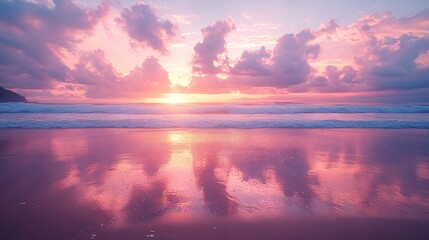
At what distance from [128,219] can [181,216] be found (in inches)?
30.3

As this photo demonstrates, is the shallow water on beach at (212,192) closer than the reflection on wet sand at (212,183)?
Yes

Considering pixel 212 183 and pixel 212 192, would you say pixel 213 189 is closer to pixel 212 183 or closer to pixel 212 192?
→ pixel 212 192

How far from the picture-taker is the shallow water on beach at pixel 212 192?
360cm

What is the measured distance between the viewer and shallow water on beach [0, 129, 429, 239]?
360cm

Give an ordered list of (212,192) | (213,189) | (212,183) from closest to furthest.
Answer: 1. (212,192)
2. (213,189)
3. (212,183)

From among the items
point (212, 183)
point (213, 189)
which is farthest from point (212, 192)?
point (212, 183)

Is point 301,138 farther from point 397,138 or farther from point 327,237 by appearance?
point 327,237

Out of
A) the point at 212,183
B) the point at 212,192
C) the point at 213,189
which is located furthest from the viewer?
the point at 212,183

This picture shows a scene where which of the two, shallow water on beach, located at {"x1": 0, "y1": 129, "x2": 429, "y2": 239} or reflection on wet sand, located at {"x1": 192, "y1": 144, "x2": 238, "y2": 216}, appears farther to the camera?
reflection on wet sand, located at {"x1": 192, "y1": 144, "x2": 238, "y2": 216}

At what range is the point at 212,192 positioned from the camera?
4887 millimetres

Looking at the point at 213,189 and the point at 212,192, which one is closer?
the point at 212,192

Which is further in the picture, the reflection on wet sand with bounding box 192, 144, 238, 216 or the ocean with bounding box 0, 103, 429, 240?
the reflection on wet sand with bounding box 192, 144, 238, 216

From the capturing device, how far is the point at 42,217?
12.7ft

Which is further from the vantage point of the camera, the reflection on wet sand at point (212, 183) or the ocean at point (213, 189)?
the reflection on wet sand at point (212, 183)
